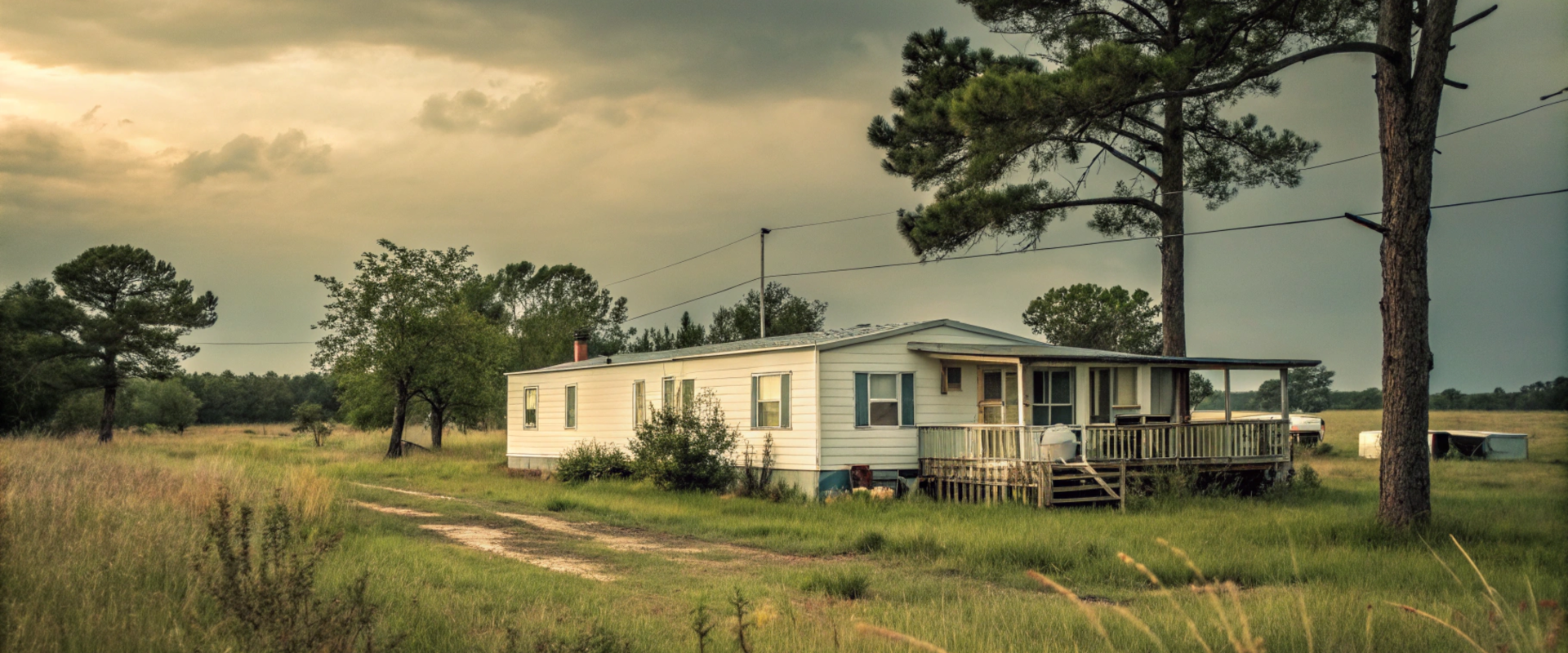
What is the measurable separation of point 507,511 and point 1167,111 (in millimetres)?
16957

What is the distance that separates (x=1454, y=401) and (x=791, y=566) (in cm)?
5799

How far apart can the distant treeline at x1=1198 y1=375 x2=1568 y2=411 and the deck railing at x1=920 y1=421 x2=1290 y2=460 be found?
2398mm

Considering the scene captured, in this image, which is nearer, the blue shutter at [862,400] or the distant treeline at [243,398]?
the blue shutter at [862,400]

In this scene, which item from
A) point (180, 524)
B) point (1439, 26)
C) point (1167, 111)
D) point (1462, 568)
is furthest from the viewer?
point (1167, 111)

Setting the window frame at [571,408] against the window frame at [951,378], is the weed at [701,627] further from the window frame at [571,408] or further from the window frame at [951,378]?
the window frame at [571,408]

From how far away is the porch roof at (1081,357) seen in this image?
19.6 m

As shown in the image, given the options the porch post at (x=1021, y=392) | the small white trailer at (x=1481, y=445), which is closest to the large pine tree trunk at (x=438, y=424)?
the porch post at (x=1021, y=392)

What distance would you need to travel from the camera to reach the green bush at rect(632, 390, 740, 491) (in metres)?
21.2

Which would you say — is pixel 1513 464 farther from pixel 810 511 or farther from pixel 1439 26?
pixel 810 511

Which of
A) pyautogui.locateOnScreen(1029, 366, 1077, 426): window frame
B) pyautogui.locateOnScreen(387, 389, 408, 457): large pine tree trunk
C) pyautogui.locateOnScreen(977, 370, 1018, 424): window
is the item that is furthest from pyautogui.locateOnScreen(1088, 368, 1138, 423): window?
pyautogui.locateOnScreen(387, 389, 408, 457): large pine tree trunk

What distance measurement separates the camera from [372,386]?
36.9 m

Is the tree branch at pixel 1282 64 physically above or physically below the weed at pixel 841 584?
above

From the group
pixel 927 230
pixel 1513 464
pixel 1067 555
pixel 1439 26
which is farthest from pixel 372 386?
pixel 1513 464

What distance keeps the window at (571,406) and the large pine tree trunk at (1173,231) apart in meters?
15.3
